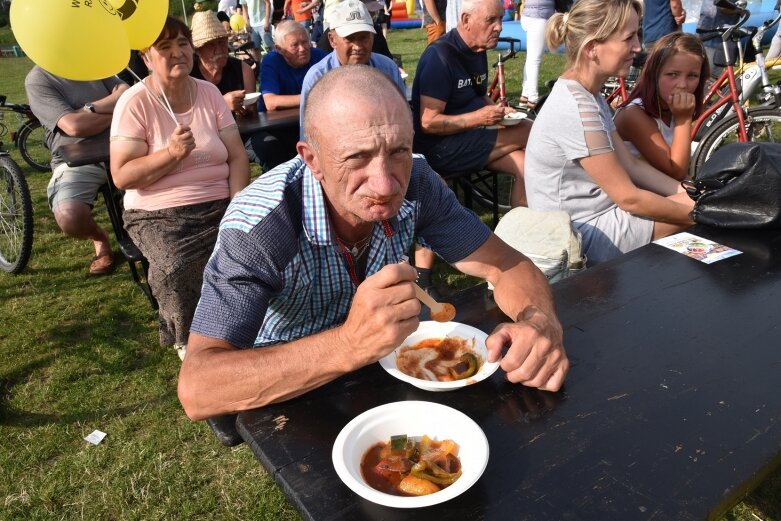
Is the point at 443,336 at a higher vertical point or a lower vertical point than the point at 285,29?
lower

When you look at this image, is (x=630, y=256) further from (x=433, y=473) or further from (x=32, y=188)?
(x=32, y=188)

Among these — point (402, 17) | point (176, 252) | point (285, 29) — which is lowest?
point (176, 252)

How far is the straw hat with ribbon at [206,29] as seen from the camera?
470 cm

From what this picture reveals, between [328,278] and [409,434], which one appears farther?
[328,278]

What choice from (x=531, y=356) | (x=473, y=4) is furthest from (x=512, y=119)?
(x=531, y=356)

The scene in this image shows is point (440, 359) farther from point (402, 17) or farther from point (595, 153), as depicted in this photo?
point (402, 17)

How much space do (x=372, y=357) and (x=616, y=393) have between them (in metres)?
0.59

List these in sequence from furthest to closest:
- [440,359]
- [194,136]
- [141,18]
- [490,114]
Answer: [490,114], [194,136], [141,18], [440,359]

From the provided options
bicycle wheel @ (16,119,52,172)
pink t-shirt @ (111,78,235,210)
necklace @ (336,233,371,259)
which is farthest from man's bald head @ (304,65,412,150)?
bicycle wheel @ (16,119,52,172)

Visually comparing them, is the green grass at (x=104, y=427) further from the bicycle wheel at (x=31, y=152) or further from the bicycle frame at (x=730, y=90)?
the bicycle wheel at (x=31, y=152)

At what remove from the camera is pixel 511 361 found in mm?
1408

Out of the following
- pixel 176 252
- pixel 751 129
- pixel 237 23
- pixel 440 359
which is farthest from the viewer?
pixel 237 23

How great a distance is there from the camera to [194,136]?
3289mm

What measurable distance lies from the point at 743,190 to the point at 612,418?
4.57ft
